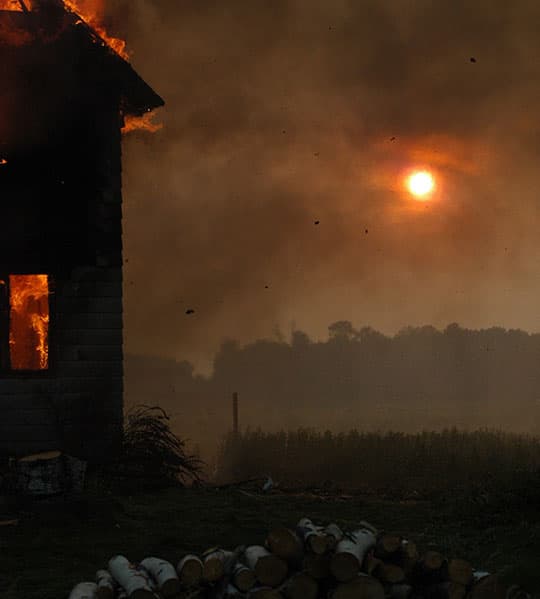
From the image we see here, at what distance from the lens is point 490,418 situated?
144 feet

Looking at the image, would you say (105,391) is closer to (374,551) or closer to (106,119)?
(106,119)

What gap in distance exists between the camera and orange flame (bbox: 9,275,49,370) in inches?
703

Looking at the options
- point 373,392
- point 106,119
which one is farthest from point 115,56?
point 373,392

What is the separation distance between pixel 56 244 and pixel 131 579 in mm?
10591

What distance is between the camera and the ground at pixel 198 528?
34.6 ft

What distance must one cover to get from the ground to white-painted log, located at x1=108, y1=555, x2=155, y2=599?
1005 millimetres

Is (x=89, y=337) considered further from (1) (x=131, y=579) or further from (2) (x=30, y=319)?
(1) (x=131, y=579)

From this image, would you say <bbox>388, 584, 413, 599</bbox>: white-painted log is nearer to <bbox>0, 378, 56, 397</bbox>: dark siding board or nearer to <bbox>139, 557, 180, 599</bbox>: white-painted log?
<bbox>139, 557, 180, 599</bbox>: white-painted log

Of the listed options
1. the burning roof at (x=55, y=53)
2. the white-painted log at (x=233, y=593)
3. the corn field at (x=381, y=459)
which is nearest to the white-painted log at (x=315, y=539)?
the white-painted log at (x=233, y=593)

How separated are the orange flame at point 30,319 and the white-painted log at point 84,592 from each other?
393 inches

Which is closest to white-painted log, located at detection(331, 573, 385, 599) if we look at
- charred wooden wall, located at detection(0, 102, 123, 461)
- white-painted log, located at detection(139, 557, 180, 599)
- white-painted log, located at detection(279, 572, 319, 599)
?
white-painted log, located at detection(279, 572, 319, 599)

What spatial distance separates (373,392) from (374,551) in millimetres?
51987

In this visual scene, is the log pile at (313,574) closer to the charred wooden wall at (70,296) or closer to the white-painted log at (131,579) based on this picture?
the white-painted log at (131,579)

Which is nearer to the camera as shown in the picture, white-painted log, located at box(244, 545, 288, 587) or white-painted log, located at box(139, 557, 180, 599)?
white-painted log, located at box(244, 545, 288, 587)
